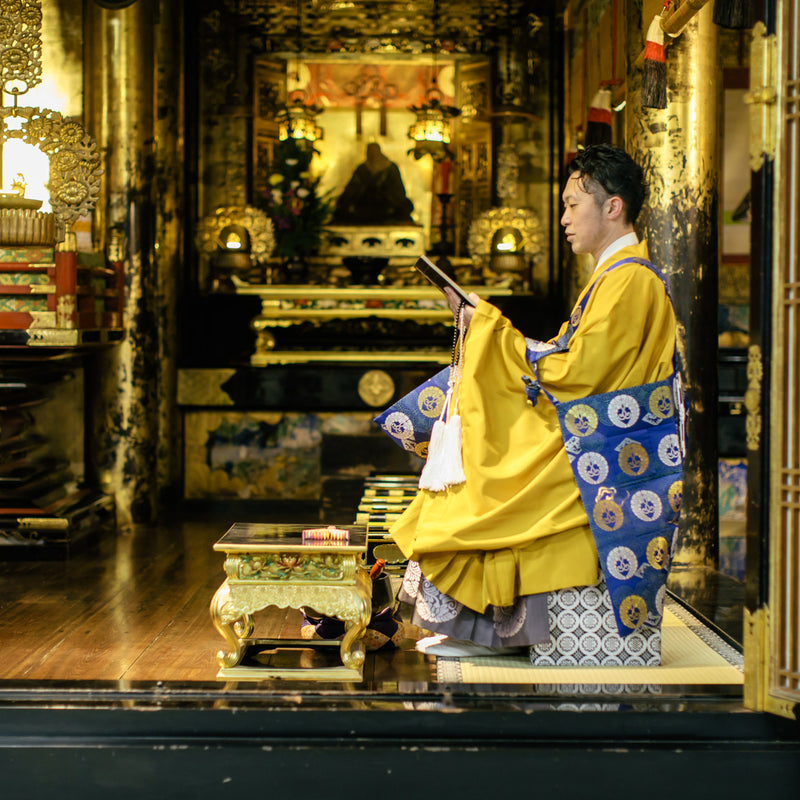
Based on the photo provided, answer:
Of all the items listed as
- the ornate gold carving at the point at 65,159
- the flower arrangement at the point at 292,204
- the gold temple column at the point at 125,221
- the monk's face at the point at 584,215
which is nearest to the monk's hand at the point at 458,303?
the monk's face at the point at 584,215

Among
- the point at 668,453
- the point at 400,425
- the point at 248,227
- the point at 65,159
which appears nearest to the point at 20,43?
the point at 65,159

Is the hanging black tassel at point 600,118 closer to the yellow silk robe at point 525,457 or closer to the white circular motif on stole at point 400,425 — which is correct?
the yellow silk robe at point 525,457

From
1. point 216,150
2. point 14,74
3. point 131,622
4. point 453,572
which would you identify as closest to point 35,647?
point 131,622

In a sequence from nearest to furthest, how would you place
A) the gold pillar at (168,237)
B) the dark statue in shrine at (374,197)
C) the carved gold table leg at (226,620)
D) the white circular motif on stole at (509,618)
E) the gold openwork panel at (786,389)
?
the gold openwork panel at (786,389)
the carved gold table leg at (226,620)
the white circular motif on stole at (509,618)
the gold pillar at (168,237)
the dark statue in shrine at (374,197)

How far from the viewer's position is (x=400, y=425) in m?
3.29

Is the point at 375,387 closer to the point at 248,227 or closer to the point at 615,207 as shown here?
the point at 248,227

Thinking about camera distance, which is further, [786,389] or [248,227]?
[248,227]

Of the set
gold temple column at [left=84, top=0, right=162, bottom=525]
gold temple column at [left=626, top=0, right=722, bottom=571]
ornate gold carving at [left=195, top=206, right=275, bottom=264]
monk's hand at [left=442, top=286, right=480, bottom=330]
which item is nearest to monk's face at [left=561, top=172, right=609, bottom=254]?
monk's hand at [left=442, top=286, right=480, bottom=330]

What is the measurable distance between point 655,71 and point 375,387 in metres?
3.11

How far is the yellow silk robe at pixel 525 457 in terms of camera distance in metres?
2.93

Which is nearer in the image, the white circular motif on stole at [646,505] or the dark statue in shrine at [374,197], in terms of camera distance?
the white circular motif on stole at [646,505]

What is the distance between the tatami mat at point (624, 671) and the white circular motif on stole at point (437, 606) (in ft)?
0.42

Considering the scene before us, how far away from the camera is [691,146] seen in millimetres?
4531

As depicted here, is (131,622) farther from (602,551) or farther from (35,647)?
(602,551)
